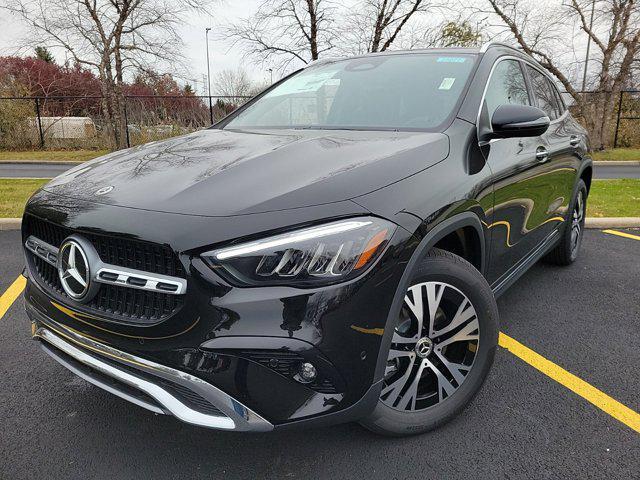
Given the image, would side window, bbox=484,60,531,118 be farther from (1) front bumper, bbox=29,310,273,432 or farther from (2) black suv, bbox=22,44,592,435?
(1) front bumper, bbox=29,310,273,432

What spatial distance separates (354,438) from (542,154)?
6.88ft

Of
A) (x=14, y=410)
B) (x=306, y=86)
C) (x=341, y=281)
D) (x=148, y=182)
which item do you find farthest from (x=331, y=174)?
(x=14, y=410)

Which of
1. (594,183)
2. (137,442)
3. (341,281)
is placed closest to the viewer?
(341,281)

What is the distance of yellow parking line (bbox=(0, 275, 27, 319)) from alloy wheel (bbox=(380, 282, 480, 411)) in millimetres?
2954

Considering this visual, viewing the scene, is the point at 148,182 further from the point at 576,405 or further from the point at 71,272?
the point at 576,405

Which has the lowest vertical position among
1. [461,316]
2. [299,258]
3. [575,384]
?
[575,384]

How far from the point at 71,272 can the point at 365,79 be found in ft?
6.61

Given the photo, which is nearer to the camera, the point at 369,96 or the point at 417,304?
the point at 417,304

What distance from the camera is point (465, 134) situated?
232cm

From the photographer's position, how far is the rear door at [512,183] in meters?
2.50

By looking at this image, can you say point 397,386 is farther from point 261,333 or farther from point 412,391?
point 261,333

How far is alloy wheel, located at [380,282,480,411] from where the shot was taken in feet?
6.42

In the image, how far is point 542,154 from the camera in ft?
10.1

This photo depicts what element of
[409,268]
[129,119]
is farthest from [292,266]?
[129,119]
